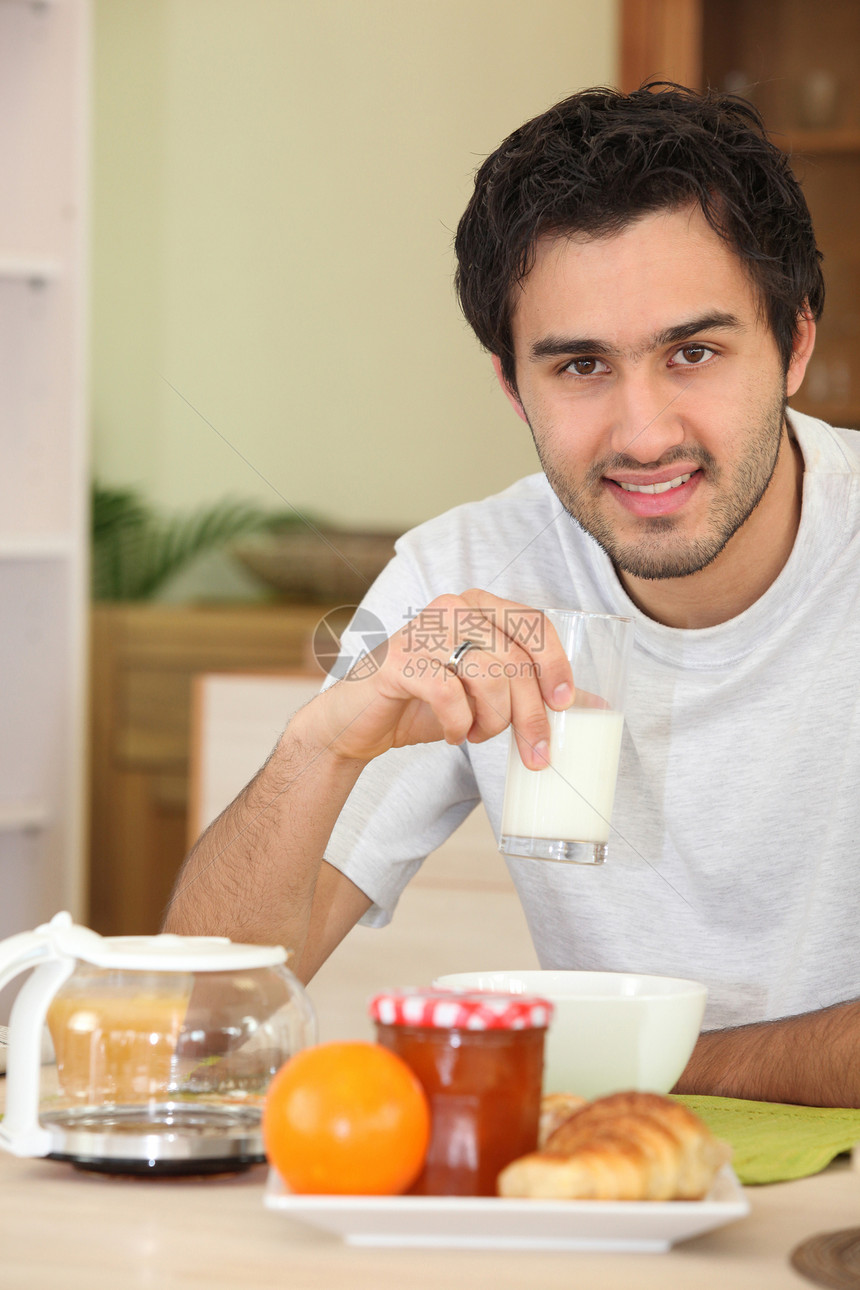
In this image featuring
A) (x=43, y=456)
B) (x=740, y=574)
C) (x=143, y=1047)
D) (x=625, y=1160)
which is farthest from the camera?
(x=43, y=456)

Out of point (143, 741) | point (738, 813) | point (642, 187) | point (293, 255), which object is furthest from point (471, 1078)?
point (293, 255)

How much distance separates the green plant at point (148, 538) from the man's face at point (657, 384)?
192 cm

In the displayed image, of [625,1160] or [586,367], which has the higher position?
[586,367]

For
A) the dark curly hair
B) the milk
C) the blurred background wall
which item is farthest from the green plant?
the milk

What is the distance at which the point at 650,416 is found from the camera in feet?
3.76

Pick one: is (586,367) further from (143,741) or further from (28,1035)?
(143,741)

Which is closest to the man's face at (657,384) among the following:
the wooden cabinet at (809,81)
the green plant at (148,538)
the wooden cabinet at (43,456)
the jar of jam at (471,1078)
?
the jar of jam at (471,1078)

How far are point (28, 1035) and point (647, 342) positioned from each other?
0.72 meters

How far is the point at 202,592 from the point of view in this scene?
3141 millimetres

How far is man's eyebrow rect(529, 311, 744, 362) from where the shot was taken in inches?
44.8

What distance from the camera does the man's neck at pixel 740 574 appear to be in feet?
4.10

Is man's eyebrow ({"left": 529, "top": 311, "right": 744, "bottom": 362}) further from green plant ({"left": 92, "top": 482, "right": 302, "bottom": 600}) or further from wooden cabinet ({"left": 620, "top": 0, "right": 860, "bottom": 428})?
green plant ({"left": 92, "top": 482, "right": 302, "bottom": 600})

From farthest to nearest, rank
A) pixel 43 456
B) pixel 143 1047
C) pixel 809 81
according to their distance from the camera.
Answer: pixel 809 81 → pixel 43 456 → pixel 143 1047

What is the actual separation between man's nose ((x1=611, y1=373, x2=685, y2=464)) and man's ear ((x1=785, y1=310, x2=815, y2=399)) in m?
0.18
